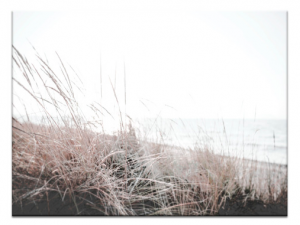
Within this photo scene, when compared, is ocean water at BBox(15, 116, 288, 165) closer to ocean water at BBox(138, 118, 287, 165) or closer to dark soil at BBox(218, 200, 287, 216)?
ocean water at BBox(138, 118, 287, 165)

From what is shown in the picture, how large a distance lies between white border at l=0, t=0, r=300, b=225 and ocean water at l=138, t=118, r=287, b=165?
121mm

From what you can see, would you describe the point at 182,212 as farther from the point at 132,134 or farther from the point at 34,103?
the point at 34,103

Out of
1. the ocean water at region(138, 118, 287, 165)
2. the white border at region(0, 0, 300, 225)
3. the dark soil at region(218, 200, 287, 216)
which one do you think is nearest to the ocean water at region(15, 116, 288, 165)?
the ocean water at region(138, 118, 287, 165)

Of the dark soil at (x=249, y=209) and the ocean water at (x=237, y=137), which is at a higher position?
the ocean water at (x=237, y=137)

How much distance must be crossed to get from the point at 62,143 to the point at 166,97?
782mm

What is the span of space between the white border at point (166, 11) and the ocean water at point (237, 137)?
121 millimetres

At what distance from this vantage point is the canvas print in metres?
1.55

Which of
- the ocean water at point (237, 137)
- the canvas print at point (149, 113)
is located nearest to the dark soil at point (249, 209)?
the canvas print at point (149, 113)

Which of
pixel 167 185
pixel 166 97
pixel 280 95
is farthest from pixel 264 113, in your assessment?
pixel 167 185

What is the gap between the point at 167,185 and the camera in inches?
61.2

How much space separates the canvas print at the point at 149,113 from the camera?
5.08ft

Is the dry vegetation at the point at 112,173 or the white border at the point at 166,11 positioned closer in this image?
the dry vegetation at the point at 112,173

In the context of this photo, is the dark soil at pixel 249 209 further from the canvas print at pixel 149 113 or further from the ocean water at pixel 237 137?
the ocean water at pixel 237 137
